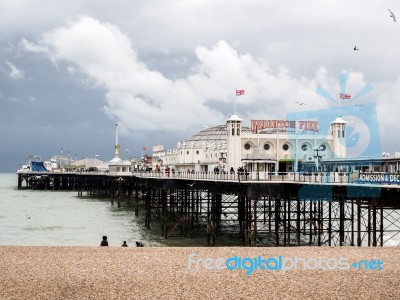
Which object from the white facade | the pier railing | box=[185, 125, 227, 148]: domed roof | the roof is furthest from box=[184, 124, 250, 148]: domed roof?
the pier railing

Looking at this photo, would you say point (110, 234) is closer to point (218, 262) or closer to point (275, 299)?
point (218, 262)

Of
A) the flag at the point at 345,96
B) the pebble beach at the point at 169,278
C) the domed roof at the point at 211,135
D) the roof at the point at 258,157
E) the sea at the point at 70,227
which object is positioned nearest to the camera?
the pebble beach at the point at 169,278

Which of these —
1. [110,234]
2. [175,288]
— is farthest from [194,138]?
[175,288]

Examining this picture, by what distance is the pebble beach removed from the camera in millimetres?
17516

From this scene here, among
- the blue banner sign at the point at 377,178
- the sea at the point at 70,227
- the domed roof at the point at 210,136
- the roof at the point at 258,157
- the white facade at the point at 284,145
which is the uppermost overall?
the domed roof at the point at 210,136

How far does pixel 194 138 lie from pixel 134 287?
318 feet

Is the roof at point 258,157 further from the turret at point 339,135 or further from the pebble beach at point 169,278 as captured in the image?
the turret at point 339,135

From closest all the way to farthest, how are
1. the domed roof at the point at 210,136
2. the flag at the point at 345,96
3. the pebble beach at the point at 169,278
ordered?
1. the pebble beach at the point at 169,278
2. the flag at the point at 345,96
3. the domed roof at the point at 210,136

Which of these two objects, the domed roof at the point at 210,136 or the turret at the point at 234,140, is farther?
the domed roof at the point at 210,136

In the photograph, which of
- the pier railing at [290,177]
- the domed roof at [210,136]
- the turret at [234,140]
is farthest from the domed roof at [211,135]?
the pier railing at [290,177]

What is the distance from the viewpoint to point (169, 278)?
1972 centimetres

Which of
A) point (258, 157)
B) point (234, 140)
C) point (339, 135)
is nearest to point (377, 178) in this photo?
point (258, 157)

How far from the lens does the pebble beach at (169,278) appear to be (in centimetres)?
1752

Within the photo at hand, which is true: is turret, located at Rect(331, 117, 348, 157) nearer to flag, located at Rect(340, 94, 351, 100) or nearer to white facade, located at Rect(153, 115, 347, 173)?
white facade, located at Rect(153, 115, 347, 173)
